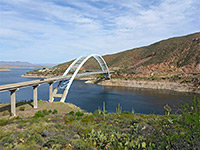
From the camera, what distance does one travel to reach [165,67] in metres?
68.1

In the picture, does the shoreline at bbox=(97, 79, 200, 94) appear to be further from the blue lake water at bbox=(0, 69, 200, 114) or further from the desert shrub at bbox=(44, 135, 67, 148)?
the desert shrub at bbox=(44, 135, 67, 148)

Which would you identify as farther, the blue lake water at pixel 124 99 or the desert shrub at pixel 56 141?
the blue lake water at pixel 124 99

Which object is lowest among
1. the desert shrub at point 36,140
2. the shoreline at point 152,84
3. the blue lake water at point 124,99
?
the blue lake water at point 124,99

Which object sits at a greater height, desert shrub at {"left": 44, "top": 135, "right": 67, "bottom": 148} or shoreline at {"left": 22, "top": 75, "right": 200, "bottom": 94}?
desert shrub at {"left": 44, "top": 135, "right": 67, "bottom": 148}


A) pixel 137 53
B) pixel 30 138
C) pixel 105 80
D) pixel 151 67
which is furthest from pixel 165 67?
pixel 30 138

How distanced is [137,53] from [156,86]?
66663 mm

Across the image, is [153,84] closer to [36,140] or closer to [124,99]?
[124,99]

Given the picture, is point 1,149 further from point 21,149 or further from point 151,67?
point 151,67

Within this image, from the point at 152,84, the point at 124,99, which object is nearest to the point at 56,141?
the point at 124,99

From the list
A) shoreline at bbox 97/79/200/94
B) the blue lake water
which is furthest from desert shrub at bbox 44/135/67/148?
shoreline at bbox 97/79/200/94

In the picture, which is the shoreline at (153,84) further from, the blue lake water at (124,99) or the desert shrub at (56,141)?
the desert shrub at (56,141)

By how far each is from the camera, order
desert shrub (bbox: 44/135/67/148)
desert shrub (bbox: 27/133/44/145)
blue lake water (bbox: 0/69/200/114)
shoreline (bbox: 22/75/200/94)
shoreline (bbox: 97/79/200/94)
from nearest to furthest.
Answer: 1. desert shrub (bbox: 44/135/67/148)
2. desert shrub (bbox: 27/133/44/145)
3. blue lake water (bbox: 0/69/200/114)
4. shoreline (bbox: 22/75/200/94)
5. shoreline (bbox: 97/79/200/94)

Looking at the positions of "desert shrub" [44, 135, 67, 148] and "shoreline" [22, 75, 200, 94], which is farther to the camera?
"shoreline" [22, 75, 200, 94]

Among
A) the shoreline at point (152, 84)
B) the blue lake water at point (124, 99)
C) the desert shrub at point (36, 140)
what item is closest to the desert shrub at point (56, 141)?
the desert shrub at point (36, 140)
